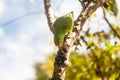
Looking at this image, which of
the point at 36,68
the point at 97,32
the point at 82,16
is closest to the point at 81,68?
the point at 97,32

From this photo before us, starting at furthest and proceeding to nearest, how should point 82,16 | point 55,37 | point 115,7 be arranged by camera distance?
point 115,7, point 82,16, point 55,37

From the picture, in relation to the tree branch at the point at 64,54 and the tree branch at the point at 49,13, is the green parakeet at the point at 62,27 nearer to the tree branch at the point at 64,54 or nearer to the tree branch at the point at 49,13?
the tree branch at the point at 64,54

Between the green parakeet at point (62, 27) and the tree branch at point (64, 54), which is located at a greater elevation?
the green parakeet at point (62, 27)

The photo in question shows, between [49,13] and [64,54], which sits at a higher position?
[49,13]

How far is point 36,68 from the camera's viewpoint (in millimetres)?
24562

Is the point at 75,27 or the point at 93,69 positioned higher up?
the point at 93,69

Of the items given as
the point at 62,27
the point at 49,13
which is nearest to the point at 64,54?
the point at 62,27

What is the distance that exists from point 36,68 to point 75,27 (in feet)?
75.7

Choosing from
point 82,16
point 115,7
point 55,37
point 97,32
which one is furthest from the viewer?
point 97,32

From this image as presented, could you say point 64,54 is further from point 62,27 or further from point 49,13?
point 49,13

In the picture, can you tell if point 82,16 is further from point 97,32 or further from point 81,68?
point 81,68

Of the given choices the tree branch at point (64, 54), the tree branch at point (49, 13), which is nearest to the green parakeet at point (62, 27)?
the tree branch at point (64, 54)

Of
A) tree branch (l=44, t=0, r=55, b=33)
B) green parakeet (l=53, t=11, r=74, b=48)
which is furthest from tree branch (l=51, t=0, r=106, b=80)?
tree branch (l=44, t=0, r=55, b=33)

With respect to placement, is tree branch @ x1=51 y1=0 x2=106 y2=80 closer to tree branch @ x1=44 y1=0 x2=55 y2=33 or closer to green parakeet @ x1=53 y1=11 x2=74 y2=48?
green parakeet @ x1=53 y1=11 x2=74 y2=48
